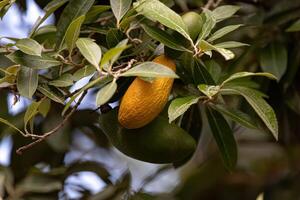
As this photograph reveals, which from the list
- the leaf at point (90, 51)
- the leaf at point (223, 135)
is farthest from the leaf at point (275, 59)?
the leaf at point (90, 51)

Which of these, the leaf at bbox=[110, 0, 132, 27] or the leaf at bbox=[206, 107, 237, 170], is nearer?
the leaf at bbox=[110, 0, 132, 27]

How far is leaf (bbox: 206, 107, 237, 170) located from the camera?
33.9 inches

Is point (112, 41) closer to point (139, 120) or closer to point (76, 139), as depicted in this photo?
point (139, 120)

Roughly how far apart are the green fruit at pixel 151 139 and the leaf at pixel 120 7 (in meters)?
0.11

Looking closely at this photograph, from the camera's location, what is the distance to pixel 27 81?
0.75 m

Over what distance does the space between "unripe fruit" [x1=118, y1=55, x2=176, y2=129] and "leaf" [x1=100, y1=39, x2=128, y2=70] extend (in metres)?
0.04

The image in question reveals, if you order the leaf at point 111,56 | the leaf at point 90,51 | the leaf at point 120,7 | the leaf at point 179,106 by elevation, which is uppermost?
the leaf at point 111,56

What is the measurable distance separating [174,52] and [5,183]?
52cm

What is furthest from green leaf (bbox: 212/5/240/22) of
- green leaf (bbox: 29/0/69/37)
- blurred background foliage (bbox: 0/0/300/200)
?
green leaf (bbox: 29/0/69/37)

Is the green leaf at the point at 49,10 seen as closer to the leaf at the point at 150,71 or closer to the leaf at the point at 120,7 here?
the leaf at the point at 120,7

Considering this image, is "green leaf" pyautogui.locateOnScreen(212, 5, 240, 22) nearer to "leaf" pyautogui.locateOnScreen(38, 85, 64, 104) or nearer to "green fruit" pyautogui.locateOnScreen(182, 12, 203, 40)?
"green fruit" pyautogui.locateOnScreen(182, 12, 203, 40)

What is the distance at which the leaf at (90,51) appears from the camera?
0.66 metres

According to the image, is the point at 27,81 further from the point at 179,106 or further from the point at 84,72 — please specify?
the point at 179,106

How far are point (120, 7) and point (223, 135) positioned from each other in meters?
0.23
